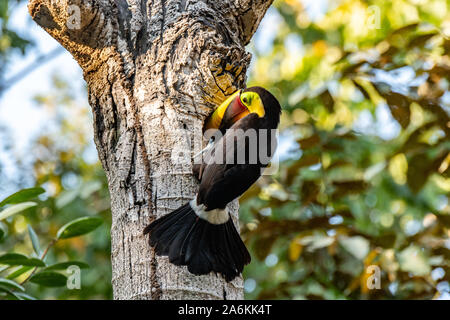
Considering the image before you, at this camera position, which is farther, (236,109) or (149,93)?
(236,109)

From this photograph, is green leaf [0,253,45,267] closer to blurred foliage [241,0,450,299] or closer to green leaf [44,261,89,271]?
green leaf [44,261,89,271]

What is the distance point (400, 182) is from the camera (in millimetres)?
5660

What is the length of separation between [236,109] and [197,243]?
733 mm

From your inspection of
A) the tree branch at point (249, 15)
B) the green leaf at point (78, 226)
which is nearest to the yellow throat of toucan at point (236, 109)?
the tree branch at point (249, 15)

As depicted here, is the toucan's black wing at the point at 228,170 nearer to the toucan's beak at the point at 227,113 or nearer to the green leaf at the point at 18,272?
the toucan's beak at the point at 227,113

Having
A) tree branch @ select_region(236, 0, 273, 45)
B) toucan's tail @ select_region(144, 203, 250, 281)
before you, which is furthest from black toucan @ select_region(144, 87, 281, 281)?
tree branch @ select_region(236, 0, 273, 45)

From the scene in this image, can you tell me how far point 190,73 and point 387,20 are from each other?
4.34 m

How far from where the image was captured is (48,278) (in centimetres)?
285

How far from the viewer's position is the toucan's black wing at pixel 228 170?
240 cm

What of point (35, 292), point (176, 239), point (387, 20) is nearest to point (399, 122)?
point (176, 239)

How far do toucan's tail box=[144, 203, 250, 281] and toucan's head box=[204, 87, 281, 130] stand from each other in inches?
20.6

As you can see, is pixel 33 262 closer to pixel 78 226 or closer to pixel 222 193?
pixel 78 226

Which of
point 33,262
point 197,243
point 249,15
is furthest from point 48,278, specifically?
point 249,15
